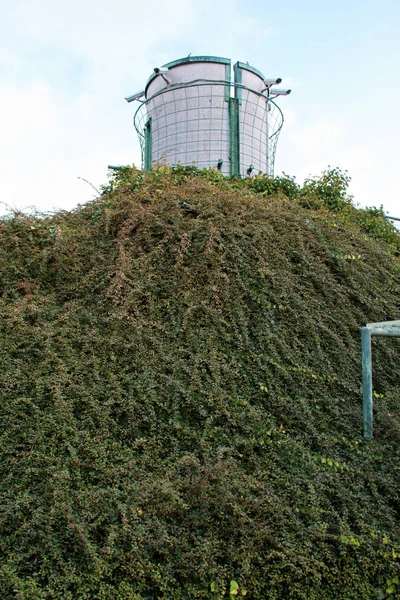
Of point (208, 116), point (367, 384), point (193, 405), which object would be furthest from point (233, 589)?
point (208, 116)

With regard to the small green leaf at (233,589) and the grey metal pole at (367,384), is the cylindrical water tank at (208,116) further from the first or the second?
the small green leaf at (233,589)

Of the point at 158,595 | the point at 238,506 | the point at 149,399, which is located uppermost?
the point at 149,399

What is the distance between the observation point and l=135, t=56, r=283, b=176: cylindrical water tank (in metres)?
11.0

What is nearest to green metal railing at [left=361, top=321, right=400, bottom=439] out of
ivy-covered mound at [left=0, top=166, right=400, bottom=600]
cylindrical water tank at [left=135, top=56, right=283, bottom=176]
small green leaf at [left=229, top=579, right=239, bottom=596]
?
ivy-covered mound at [left=0, top=166, right=400, bottom=600]

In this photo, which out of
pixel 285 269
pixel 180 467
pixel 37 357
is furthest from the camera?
pixel 285 269

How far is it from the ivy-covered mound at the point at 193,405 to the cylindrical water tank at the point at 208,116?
4.67 meters

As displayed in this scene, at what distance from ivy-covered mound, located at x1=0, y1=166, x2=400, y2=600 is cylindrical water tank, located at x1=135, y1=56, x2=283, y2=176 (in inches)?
184

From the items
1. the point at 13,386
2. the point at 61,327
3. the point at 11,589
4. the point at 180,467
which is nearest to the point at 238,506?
the point at 180,467

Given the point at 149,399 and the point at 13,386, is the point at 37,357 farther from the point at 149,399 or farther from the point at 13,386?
the point at 149,399

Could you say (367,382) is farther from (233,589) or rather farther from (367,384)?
(233,589)

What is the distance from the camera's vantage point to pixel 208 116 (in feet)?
36.1

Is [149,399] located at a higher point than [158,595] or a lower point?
higher

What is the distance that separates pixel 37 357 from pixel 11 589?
205cm

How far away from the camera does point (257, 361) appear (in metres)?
4.57
